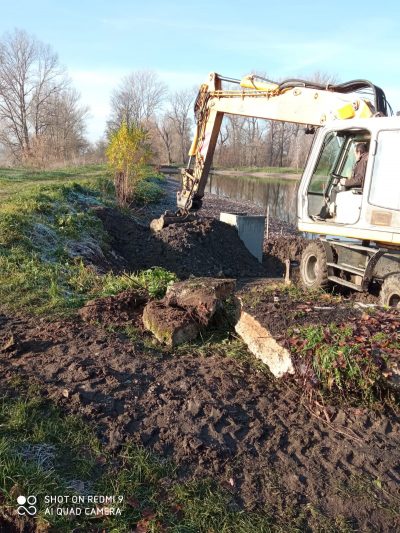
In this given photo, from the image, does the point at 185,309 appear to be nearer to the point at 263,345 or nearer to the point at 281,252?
the point at 263,345

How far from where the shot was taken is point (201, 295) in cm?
496

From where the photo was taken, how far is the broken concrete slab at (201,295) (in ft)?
15.9

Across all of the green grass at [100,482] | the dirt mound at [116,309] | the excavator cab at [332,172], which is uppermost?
the excavator cab at [332,172]

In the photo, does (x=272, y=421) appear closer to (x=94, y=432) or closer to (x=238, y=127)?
(x=94, y=432)

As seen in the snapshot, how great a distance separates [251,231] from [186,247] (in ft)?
7.88

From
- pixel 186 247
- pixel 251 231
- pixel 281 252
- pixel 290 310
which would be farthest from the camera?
pixel 281 252

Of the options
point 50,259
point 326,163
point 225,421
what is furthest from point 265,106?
point 225,421

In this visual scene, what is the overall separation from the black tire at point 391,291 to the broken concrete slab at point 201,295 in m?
2.11

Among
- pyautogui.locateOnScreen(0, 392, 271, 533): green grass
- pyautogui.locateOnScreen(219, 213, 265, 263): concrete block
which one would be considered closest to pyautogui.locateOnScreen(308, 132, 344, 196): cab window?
pyautogui.locateOnScreen(219, 213, 265, 263): concrete block

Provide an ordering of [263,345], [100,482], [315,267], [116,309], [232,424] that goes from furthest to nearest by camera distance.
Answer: [315,267] < [116,309] < [263,345] < [232,424] < [100,482]

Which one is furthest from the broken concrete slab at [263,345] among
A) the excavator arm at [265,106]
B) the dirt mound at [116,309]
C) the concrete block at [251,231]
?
the concrete block at [251,231]

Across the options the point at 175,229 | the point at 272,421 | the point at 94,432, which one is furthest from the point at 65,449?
the point at 175,229

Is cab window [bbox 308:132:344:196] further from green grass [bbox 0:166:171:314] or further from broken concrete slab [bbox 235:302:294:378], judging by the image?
broken concrete slab [bbox 235:302:294:378]

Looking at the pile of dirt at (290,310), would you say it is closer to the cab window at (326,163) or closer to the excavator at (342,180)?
the excavator at (342,180)
